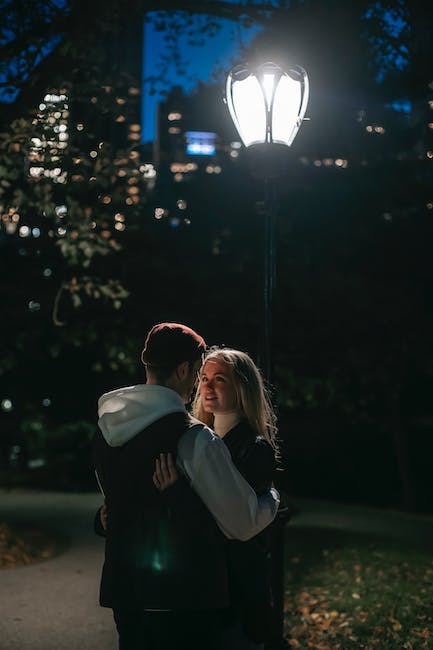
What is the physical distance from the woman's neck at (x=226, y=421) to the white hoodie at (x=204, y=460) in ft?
1.43

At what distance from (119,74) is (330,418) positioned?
13073 millimetres

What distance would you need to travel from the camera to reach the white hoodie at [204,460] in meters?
2.81

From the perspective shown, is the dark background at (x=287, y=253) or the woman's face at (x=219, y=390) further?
the dark background at (x=287, y=253)

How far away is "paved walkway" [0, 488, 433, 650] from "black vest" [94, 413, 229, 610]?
3.66m

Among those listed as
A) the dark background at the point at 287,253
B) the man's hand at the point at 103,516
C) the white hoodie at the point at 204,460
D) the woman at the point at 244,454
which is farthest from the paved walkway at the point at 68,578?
the white hoodie at the point at 204,460

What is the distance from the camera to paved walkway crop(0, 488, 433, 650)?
6434 millimetres

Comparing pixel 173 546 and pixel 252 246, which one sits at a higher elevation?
pixel 252 246

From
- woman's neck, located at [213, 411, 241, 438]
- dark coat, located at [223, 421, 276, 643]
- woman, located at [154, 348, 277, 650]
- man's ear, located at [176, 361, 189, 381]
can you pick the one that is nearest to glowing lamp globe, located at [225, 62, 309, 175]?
woman, located at [154, 348, 277, 650]

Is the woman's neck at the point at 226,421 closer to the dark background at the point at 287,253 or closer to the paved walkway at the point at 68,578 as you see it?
the paved walkway at the point at 68,578

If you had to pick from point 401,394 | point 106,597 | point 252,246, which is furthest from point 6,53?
point 401,394

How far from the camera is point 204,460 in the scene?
2799mm

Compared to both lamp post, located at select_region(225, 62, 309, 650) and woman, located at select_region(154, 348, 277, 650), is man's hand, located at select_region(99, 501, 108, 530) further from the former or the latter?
lamp post, located at select_region(225, 62, 309, 650)

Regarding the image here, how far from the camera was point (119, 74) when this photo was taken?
10.6 meters

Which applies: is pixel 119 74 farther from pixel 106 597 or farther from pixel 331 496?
pixel 331 496
